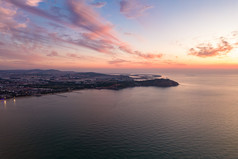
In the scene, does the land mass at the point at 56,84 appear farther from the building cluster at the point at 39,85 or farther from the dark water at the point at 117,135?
the dark water at the point at 117,135

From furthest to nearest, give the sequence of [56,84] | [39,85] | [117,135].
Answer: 1. [56,84]
2. [39,85]
3. [117,135]

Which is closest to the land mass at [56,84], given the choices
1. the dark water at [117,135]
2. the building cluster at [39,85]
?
Result: the building cluster at [39,85]

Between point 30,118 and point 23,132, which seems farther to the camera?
point 30,118

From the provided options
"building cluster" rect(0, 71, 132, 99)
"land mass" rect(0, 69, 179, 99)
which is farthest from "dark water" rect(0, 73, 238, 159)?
"land mass" rect(0, 69, 179, 99)

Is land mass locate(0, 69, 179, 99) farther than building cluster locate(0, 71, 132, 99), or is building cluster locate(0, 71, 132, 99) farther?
land mass locate(0, 69, 179, 99)

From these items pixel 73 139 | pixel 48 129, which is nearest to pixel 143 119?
pixel 73 139

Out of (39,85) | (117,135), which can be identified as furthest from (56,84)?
(117,135)

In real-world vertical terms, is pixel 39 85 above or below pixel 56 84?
below

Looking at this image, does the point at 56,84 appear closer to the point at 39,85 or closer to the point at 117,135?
the point at 39,85

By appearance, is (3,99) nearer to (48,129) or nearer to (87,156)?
(48,129)

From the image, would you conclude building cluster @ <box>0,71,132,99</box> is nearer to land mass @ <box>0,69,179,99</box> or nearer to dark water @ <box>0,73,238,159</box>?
land mass @ <box>0,69,179,99</box>

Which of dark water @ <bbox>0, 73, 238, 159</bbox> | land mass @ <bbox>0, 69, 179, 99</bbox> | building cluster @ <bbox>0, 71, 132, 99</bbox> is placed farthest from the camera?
land mass @ <bbox>0, 69, 179, 99</bbox>
